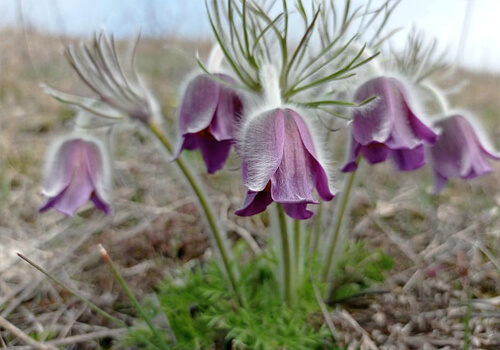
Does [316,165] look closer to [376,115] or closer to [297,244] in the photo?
[376,115]

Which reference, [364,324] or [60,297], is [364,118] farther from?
[60,297]

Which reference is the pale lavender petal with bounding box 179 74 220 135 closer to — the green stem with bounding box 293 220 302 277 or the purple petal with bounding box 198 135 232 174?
the purple petal with bounding box 198 135 232 174

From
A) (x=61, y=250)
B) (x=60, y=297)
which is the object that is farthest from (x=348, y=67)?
(x=61, y=250)

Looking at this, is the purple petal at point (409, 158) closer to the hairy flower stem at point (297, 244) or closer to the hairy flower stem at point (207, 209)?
the hairy flower stem at point (297, 244)

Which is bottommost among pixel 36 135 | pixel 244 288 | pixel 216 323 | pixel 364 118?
pixel 216 323

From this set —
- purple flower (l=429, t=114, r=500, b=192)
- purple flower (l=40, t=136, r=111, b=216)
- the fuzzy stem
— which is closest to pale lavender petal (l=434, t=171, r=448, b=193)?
purple flower (l=429, t=114, r=500, b=192)

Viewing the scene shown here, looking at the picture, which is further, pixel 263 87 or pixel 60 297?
pixel 60 297

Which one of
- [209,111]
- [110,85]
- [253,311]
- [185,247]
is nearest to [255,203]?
[209,111]
